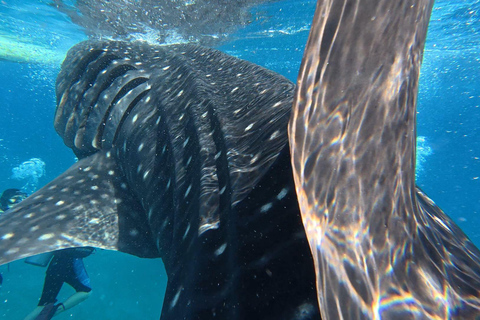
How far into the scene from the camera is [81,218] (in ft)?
9.80

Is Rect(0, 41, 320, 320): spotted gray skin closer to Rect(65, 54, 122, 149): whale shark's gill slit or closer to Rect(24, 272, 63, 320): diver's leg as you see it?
Rect(65, 54, 122, 149): whale shark's gill slit

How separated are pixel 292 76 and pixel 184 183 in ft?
112

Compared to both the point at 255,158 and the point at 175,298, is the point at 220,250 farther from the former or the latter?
the point at 255,158

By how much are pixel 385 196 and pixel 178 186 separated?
5.38 feet

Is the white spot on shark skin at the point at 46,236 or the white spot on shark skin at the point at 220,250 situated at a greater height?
the white spot on shark skin at the point at 46,236

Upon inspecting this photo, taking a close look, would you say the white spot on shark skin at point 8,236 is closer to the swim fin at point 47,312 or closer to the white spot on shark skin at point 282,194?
the white spot on shark skin at point 282,194

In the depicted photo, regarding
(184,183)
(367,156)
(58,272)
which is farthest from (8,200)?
(367,156)

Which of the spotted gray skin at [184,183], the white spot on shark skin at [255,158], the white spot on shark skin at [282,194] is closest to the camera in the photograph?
the spotted gray skin at [184,183]

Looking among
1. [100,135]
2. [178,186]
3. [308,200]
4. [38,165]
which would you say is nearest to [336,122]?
[308,200]

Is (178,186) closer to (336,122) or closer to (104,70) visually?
(336,122)

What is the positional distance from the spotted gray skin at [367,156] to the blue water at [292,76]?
14787 mm

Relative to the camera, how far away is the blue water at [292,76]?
1480 centimetres

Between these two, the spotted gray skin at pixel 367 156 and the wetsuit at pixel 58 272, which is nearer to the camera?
the spotted gray skin at pixel 367 156

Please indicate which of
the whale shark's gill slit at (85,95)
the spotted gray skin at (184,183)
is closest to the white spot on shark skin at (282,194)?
the spotted gray skin at (184,183)
